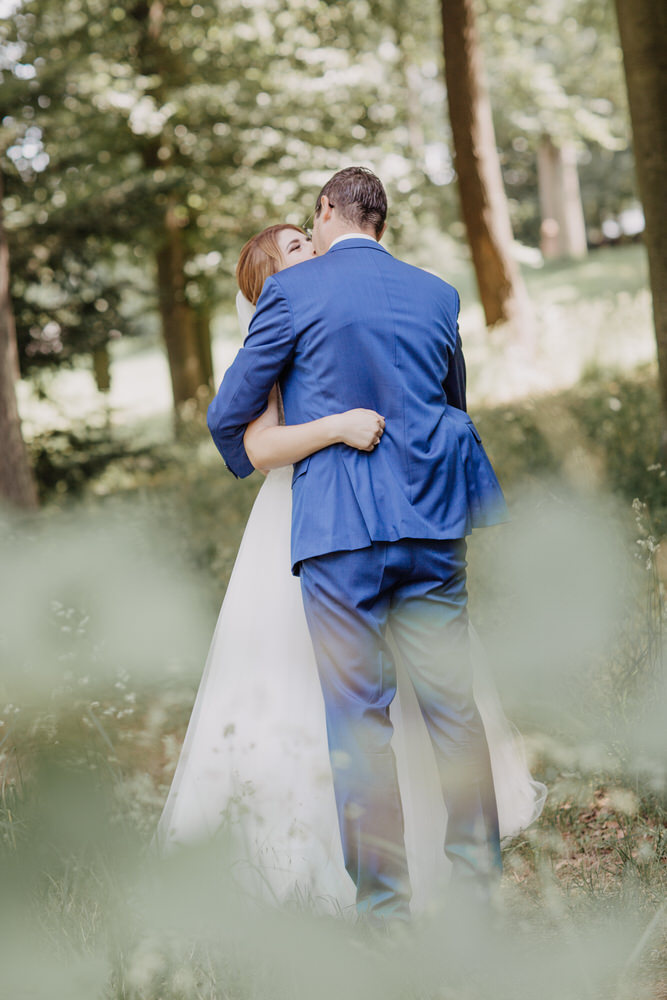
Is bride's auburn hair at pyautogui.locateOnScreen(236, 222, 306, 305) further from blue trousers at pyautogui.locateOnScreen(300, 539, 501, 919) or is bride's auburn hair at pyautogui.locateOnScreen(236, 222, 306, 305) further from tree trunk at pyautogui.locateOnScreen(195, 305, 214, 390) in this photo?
tree trunk at pyautogui.locateOnScreen(195, 305, 214, 390)

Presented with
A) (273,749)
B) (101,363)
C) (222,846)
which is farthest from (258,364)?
(101,363)

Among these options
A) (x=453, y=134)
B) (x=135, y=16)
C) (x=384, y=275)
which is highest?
(x=135, y=16)

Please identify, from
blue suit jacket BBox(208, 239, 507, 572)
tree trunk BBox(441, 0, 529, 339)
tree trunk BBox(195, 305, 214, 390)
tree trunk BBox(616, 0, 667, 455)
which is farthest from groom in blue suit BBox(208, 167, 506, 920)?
tree trunk BBox(195, 305, 214, 390)

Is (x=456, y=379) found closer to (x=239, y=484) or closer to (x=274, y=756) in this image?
(x=274, y=756)

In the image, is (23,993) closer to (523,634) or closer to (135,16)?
(523,634)

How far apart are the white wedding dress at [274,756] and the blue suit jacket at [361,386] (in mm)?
393

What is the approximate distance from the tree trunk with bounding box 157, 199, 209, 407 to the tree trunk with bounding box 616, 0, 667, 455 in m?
8.49

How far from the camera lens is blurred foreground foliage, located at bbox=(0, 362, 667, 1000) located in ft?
8.37

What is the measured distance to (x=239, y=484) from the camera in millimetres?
8211

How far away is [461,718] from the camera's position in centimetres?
285

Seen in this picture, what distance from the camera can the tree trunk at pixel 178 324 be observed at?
13812mm

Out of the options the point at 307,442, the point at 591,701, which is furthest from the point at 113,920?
the point at 591,701

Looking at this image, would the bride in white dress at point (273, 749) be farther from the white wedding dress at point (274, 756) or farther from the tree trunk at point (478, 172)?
the tree trunk at point (478, 172)

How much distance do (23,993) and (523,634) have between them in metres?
2.59
